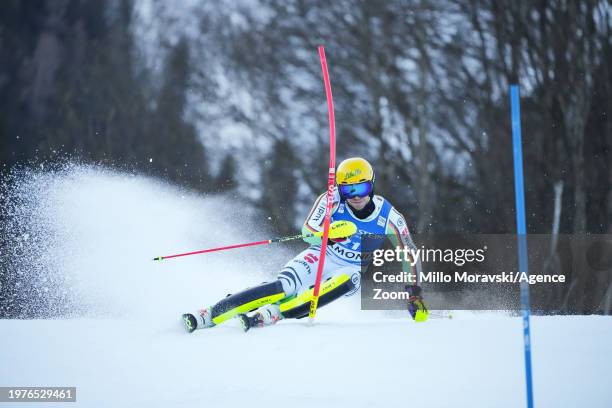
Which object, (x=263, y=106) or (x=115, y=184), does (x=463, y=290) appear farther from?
(x=263, y=106)

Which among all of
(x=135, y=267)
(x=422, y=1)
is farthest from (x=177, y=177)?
(x=422, y=1)

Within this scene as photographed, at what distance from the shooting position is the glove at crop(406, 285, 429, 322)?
5734 mm

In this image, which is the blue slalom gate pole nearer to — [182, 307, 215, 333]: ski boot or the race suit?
the race suit

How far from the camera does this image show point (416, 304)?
577 cm

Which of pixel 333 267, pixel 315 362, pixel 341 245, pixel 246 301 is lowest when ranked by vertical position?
pixel 315 362

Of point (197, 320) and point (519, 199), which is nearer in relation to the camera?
point (519, 199)

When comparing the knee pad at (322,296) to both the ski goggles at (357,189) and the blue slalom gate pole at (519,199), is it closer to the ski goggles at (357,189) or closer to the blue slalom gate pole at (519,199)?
the ski goggles at (357,189)

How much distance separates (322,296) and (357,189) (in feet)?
3.45

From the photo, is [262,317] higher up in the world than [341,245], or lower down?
lower down

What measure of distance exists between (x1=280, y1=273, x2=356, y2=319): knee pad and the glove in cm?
56

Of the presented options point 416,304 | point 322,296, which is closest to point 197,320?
point 322,296

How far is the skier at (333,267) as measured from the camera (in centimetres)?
555

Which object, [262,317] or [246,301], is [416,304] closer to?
[262,317]

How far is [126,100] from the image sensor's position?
17.0 m
